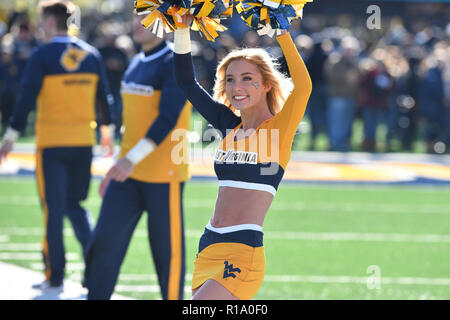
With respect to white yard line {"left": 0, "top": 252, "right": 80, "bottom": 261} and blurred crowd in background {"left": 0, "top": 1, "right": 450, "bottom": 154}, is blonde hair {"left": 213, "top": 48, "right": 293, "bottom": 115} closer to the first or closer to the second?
white yard line {"left": 0, "top": 252, "right": 80, "bottom": 261}

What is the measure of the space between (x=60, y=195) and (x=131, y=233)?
1353 mm

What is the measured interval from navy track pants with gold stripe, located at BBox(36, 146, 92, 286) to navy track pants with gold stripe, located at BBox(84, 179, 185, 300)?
100 cm

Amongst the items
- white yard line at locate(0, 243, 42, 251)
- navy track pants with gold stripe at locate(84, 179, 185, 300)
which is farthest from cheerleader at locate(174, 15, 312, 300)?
white yard line at locate(0, 243, 42, 251)

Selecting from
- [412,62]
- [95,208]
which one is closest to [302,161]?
[412,62]

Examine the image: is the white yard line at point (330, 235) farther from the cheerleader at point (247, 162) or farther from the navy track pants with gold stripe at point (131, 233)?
the cheerleader at point (247, 162)

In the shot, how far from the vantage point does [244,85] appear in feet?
14.5

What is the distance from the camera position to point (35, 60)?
6910mm

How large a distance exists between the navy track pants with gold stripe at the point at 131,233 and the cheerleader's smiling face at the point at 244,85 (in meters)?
1.56

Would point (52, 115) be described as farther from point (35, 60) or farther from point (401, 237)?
point (401, 237)

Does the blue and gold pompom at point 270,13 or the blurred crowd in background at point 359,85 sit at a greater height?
the blurred crowd in background at point 359,85

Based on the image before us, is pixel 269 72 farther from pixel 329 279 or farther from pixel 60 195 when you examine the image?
pixel 329 279

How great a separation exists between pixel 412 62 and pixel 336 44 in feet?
10.4

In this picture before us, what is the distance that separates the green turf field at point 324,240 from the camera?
7.19 m

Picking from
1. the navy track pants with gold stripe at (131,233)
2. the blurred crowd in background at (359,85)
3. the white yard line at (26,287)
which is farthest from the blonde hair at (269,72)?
the blurred crowd in background at (359,85)
